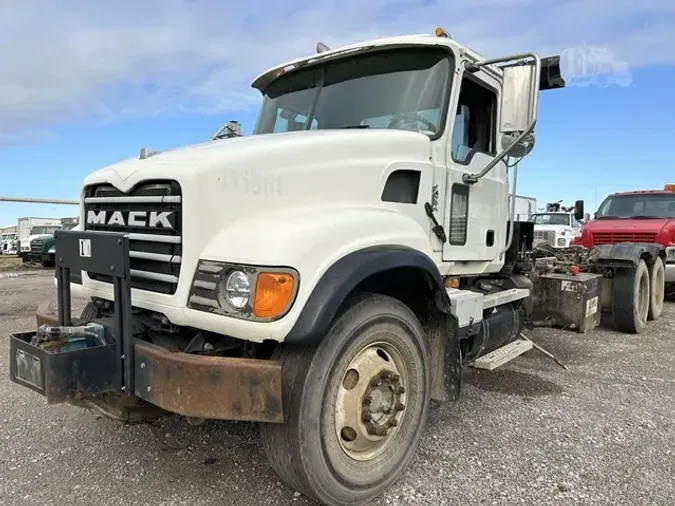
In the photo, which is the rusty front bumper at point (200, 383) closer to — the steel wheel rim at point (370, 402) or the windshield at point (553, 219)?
the steel wheel rim at point (370, 402)

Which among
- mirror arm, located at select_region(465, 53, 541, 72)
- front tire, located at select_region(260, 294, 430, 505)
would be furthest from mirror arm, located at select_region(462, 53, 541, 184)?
front tire, located at select_region(260, 294, 430, 505)

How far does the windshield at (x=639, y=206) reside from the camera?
32.8 ft

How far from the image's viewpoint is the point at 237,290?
249 cm

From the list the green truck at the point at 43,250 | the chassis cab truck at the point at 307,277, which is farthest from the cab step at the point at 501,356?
the green truck at the point at 43,250

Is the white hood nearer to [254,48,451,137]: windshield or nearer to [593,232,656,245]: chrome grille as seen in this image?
[254,48,451,137]: windshield

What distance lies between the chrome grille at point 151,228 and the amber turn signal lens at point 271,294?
49cm

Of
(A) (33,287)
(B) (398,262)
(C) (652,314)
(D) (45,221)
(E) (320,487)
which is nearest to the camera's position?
(E) (320,487)

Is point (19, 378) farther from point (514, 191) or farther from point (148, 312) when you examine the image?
point (514, 191)

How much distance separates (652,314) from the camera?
815 cm

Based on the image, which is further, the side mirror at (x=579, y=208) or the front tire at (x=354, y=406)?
the side mirror at (x=579, y=208)

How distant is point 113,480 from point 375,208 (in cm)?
222

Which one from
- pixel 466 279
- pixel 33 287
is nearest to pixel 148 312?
pixel 466 279

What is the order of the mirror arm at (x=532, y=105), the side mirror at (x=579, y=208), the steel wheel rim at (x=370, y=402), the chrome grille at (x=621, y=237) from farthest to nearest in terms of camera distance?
the side mirror at (x=579, y=208) → the chrome grille at (x=621, y=237) → the mirror arm at (x=532, y=105) → the steel wheel rim at (x=370, y=402)

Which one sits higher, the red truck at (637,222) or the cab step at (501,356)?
the red truck at (637,222)
